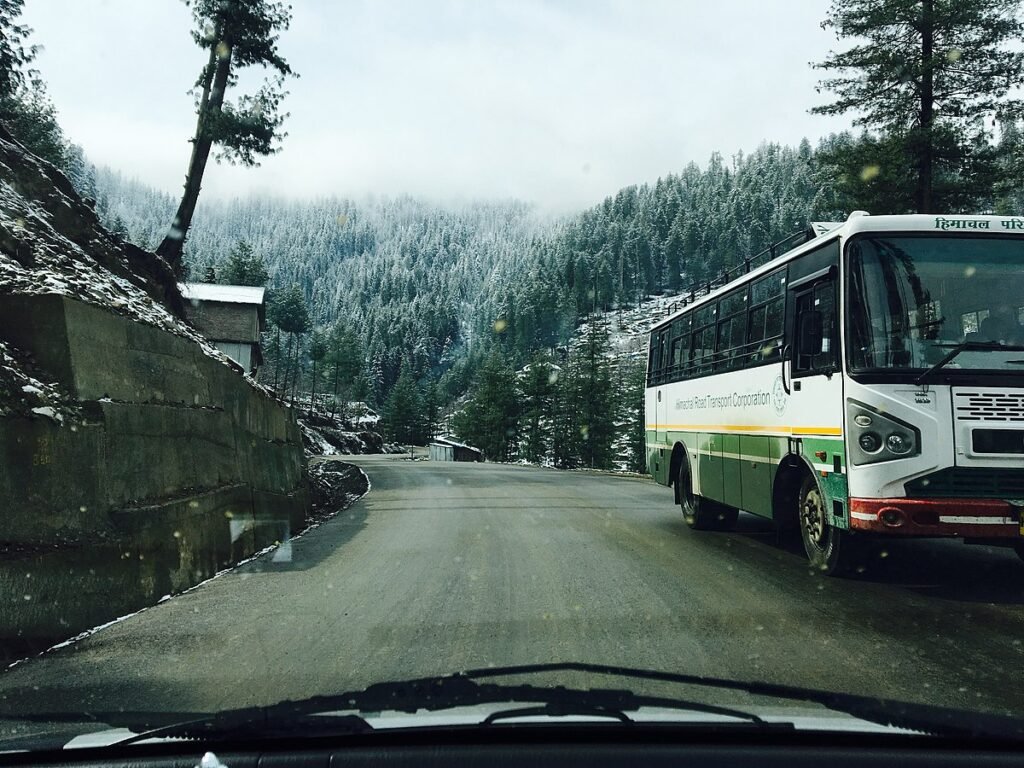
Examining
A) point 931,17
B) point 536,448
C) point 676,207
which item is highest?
point 676,207

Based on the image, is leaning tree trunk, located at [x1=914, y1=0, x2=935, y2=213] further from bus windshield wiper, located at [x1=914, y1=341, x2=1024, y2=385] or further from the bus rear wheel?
bus windshield wiper, located at [x1=914, y1=341, x2=1024, y2=385]

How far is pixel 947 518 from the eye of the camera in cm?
677

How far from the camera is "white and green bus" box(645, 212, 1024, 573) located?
6805 millimetres

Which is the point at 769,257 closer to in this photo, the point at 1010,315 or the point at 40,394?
the point at 1010,315

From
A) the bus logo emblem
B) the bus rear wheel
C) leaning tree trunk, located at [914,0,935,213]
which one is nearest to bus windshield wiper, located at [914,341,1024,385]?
the bus logo emblem

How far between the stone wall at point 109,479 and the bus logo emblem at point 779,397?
656 cm

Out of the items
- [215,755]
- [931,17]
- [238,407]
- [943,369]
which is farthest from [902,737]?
[931,17]

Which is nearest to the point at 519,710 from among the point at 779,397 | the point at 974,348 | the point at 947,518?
the point at 947,518

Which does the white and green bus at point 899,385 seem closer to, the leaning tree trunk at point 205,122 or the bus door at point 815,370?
the bus door at point 815,370

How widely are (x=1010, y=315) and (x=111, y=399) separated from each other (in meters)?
8.33

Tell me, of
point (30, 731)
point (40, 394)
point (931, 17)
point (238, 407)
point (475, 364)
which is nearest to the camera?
point (30, 731)

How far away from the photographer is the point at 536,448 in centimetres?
8056

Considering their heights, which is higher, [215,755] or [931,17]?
[931,17]

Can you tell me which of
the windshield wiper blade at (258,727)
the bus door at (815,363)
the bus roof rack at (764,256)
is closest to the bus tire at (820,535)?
the bus door at (815,363)
